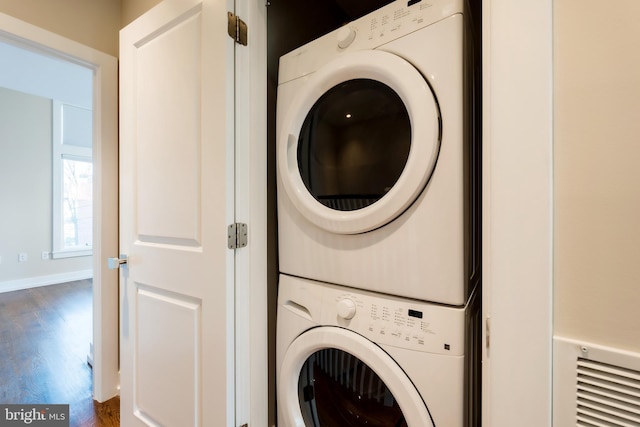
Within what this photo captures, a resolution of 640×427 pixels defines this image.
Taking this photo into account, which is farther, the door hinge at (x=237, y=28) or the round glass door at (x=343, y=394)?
the door hinge at (x=237, y=28)

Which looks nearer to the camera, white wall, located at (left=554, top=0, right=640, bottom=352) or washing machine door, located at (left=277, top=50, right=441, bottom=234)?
white wall, located at (left=554, top=0, right=640, bottom=352)

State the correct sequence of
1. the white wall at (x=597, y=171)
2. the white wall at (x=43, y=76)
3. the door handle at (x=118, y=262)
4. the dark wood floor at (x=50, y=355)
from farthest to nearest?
the white wall at (x=43, y=76) → the dark wood floor at (x=50, y=355) → the door handle at (x=118, y=262) → the white wall at (x=597, y=171)

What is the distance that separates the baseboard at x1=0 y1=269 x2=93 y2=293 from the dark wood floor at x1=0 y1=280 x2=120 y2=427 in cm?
22

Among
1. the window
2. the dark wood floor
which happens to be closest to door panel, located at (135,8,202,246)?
the dark wood floor

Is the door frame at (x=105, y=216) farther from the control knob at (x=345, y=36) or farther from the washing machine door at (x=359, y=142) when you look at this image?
the control knob at (x=345, y=36)

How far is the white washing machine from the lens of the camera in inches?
26.5

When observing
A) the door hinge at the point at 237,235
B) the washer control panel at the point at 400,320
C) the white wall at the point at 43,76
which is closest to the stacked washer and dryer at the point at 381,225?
the washer control panel at the point at 400,320

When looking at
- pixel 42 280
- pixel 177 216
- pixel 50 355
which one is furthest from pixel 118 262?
pixel 42 280

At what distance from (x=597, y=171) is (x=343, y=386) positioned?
2.72ft

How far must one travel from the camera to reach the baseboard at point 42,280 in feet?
11.8

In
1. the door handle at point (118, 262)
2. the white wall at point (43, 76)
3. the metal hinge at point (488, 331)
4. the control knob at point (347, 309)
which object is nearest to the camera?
the metal hinge at point (488, 331)

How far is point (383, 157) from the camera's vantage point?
0.80m

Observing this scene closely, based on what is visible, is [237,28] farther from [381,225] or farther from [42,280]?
[42,280]

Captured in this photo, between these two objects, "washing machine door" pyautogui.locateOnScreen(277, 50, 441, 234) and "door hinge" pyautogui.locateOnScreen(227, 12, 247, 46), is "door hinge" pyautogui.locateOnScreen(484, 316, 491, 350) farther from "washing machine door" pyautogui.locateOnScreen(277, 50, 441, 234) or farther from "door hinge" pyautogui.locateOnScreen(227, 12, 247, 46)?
"door hinge" pyautogui.locateOnScreen(227, 12, 247, 46)
